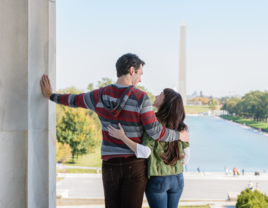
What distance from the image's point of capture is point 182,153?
2.16m

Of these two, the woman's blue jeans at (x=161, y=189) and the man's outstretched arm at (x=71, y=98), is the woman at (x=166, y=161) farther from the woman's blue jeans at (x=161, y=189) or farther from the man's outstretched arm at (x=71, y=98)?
the man's outstretched arm at (x=71, y=98)

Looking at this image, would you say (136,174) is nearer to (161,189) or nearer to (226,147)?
(161,189)

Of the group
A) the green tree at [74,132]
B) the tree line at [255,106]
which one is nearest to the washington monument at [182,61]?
the green tree at [74,132]

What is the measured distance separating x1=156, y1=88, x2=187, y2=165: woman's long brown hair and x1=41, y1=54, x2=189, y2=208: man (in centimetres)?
13

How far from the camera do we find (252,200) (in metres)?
8.45

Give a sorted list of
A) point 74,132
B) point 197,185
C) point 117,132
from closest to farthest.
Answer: point 117,132 → point 197,185 → point 74,132

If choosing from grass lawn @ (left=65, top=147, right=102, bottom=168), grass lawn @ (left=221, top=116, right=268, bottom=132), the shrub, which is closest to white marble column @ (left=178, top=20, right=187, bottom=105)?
grass lawn @ (left=65, top=147, right=102, bottom=168)

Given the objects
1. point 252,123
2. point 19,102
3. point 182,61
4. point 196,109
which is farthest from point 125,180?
Answer: point 196,109

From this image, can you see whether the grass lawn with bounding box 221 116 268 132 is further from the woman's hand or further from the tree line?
the woman's hand

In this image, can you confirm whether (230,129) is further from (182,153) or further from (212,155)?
(182,153)

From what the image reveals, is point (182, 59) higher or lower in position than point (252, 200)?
higher

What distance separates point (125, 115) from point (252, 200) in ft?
26.5

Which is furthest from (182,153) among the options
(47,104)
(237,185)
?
(237,185)

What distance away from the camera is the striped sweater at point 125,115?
1.78m
